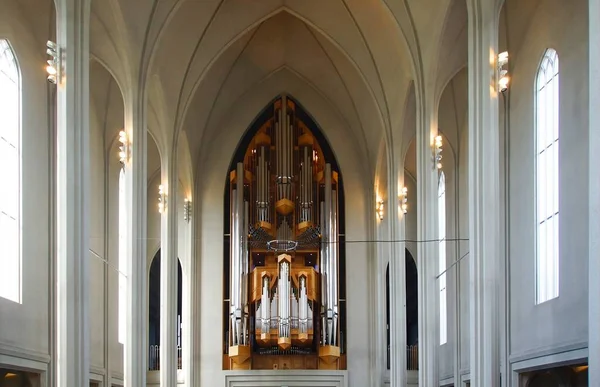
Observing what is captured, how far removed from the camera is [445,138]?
27672 mm

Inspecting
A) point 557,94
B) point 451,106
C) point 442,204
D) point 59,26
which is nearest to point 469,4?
point 557,94

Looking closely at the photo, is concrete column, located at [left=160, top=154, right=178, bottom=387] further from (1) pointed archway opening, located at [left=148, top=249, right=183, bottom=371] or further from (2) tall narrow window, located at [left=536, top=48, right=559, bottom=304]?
(2) tall narrow window, located at [left=536, top=48, right=559, bottom=304]

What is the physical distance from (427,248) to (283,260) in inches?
321

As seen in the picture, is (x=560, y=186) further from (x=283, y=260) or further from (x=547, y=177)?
(x=283, y=260)

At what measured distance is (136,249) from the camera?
21.5m

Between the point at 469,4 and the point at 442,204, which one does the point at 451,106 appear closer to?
the point at 442,204

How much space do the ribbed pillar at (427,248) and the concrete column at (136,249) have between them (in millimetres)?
6580

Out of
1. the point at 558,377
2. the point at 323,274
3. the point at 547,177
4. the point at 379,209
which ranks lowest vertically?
the point at 558,377

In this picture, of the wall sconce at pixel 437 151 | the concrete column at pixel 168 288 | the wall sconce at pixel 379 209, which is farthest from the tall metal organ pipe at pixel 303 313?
the wall sconce at pixel 437 151

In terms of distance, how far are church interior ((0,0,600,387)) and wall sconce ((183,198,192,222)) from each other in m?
0.07

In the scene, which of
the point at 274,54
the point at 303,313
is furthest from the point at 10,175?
the point at 274,54

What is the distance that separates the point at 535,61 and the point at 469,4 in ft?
10.6

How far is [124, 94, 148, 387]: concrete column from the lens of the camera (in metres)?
21.4

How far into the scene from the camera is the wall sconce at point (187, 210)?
3078 cm
